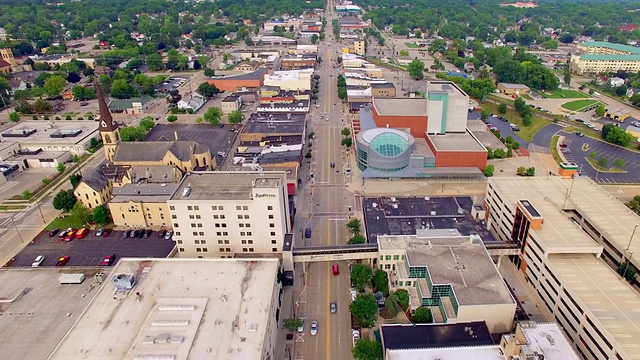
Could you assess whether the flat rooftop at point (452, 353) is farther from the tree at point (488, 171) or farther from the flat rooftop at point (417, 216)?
the tree at point (488, 171)

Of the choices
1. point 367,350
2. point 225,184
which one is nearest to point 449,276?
point 367,350

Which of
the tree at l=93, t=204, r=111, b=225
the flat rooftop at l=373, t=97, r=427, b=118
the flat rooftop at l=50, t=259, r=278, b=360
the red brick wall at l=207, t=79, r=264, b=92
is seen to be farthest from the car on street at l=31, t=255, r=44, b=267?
the red brick wall at l=207, t=79, r=264, b=92

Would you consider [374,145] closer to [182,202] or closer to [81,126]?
[182,202]

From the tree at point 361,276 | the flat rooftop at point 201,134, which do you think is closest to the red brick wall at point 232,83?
the flat rooftop at point 201,134

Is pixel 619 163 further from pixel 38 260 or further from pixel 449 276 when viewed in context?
pixel 38 260

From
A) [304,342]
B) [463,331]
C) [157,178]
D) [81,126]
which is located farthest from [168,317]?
[81,126]
